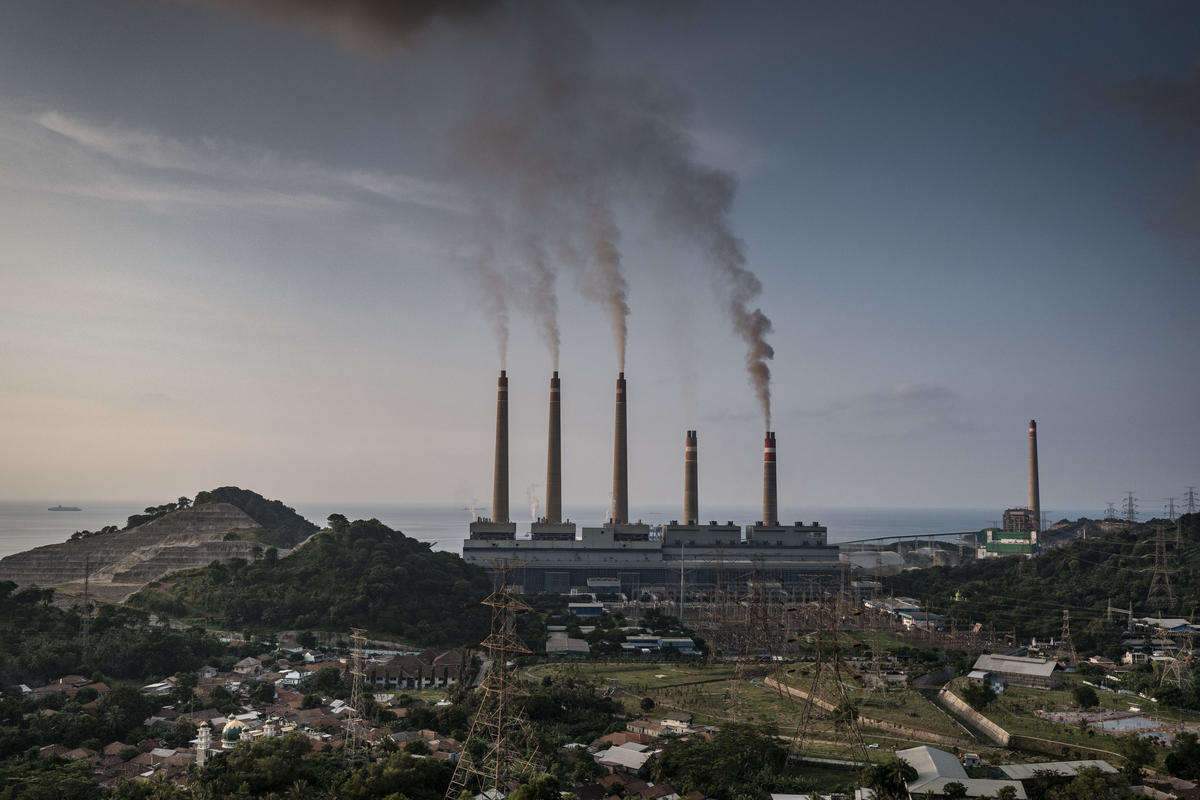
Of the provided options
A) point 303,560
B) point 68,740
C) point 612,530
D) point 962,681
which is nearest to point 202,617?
point 303,560

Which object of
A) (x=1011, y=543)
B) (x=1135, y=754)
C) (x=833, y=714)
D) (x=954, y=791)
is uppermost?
(x=1011, y=543)

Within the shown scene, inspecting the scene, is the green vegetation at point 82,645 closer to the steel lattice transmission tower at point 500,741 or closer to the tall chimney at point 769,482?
the steel lattice transmission tower at point 500,741

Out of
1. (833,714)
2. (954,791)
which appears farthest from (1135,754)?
(833,714)

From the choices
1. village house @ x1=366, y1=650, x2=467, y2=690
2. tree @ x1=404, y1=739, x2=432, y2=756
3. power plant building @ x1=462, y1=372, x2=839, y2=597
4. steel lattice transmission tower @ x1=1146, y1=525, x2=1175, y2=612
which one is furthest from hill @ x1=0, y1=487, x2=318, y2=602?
steel lattice transmission tower @ x1=1146, y1=525, x2=1175, y2=612

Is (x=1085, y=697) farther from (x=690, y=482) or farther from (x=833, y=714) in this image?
(x=690, y=482)

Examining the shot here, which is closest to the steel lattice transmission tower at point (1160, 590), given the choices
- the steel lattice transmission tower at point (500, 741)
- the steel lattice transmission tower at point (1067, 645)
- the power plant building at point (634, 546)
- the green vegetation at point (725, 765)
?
the steel lattice transmission tower at point (1067, 645)

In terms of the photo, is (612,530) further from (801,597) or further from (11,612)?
(11,612)
